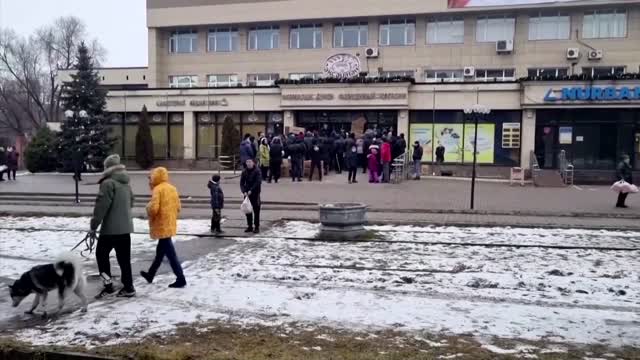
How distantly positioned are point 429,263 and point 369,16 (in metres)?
32.8

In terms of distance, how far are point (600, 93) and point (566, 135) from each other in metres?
2.58

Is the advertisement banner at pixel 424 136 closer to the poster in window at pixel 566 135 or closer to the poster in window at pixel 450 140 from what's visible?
the poster in window at pixel 450 140

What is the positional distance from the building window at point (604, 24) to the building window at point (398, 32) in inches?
415

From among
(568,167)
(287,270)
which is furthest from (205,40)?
(287,270)

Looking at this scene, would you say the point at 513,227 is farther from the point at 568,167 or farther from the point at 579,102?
the point at 579,102

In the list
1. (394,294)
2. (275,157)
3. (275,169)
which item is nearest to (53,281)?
(394,294)

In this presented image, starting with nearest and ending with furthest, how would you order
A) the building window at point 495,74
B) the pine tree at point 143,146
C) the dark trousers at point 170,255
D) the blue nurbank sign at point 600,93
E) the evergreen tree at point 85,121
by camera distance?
the dark trousers at point 170,255 < the blue nurbank sign at point 600,93 < the evergreen tree at point 85,121 < the pine tree at point 143,146 < the building window at point 495,74

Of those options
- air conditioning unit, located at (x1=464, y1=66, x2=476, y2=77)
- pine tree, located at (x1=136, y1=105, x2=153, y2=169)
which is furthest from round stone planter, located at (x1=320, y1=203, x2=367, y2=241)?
air conditioning unit, located at (x1=464, y1=66, x2=476, y2=77)

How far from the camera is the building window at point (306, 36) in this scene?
42312 millimetres

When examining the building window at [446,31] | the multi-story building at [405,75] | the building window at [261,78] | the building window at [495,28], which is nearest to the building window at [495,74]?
the multi-story building at [405,75]

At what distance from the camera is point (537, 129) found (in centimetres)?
3073

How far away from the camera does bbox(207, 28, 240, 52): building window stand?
44.0 meters

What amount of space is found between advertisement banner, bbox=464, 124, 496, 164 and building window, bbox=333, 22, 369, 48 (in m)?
13.0

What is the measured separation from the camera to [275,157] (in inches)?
955
